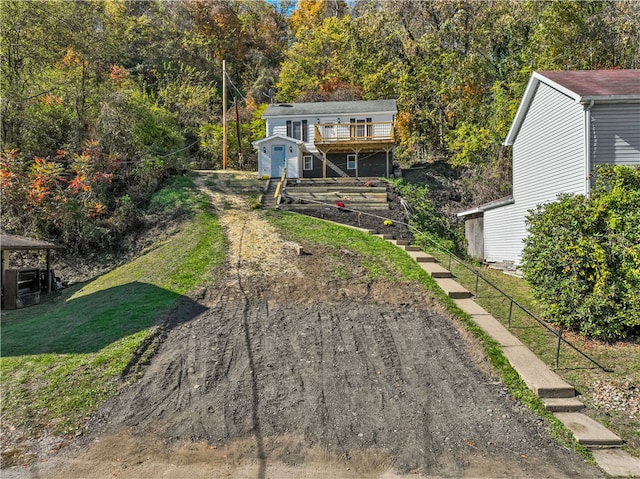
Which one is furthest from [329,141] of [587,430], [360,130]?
[587,430]

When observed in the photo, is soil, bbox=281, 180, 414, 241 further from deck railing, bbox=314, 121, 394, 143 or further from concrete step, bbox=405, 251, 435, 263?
deck railing, bbox=314, 121, 394, 143

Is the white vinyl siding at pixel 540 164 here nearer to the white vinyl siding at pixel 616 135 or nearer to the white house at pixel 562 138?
the white house at pixel 562 138

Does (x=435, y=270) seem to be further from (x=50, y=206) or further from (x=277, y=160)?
(x=277, y=160)

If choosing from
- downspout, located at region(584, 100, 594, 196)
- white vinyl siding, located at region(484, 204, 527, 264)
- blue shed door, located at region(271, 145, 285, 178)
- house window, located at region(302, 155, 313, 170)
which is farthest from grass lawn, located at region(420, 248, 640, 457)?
house window, located at region(302, 155, 313, 170)

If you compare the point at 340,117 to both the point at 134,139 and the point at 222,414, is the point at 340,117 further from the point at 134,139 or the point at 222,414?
the point at 222,414

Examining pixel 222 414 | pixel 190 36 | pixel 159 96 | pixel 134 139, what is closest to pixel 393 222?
pixel 222 414

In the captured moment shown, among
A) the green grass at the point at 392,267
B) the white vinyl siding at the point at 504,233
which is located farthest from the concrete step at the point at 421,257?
the white vinyl siding at the point at 504,233
